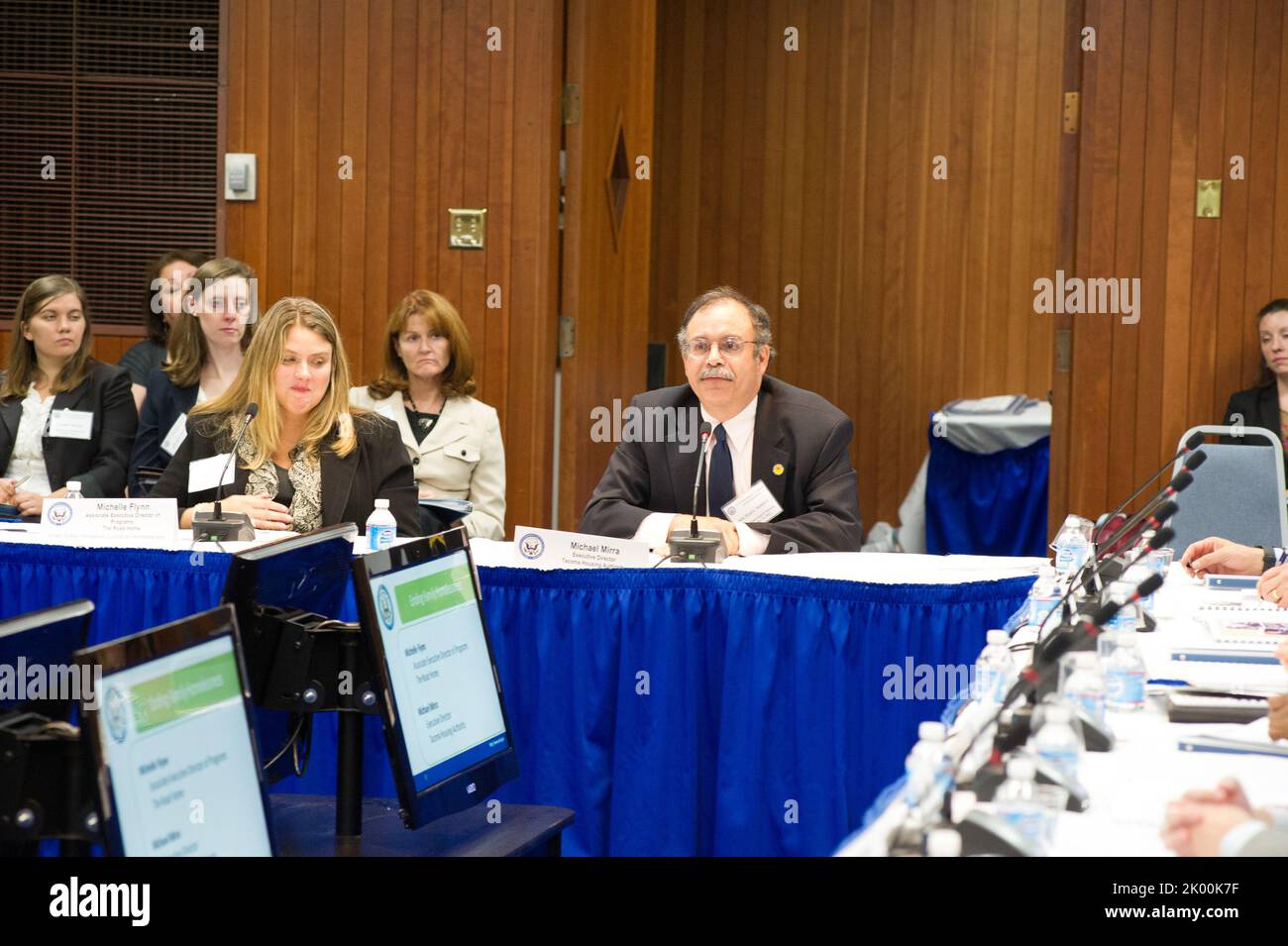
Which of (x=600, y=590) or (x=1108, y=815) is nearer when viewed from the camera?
(x=1108, y=815)

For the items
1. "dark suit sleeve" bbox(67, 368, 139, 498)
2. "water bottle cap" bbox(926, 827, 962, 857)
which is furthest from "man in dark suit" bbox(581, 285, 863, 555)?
"water bottle cap" bbox(926, 827, 962, 857)

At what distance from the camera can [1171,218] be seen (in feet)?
18.7

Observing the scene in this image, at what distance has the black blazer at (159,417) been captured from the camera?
5.00 m

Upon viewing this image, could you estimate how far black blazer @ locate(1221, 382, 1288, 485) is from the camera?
A: 18.0 ft

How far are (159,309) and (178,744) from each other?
4329 mm

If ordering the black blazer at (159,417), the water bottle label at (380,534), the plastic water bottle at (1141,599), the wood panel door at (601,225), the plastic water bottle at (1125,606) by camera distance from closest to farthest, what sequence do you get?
the plastic water bottle at (1125,606) → the plastic water bottle at (1141,599) → the water bottle label at (380,534) → the black blazer at (159,417) → the wood panel door at (601,225)

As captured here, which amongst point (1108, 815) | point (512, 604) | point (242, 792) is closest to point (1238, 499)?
point (512, 604)

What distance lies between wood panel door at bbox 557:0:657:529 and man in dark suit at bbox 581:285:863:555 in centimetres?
164

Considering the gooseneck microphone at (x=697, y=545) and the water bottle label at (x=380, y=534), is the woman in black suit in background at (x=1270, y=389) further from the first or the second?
the water bottle label at (x=380, y=534)

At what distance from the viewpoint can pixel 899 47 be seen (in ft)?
25.5

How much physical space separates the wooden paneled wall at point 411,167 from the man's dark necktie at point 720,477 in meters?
1.75

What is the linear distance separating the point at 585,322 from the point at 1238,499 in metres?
2.54

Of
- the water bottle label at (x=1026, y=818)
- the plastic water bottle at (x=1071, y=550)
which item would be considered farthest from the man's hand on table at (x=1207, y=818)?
the plastic water bottle at (x=1071, y=550)
